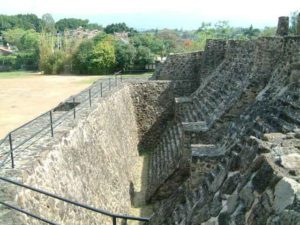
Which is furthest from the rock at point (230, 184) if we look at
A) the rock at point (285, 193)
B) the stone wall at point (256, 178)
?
the rock at point (285, 193)

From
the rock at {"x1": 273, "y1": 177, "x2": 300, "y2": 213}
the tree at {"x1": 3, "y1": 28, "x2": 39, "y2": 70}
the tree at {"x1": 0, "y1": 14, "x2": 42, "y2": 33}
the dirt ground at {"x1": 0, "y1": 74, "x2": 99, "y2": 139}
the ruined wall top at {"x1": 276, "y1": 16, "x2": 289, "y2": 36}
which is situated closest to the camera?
the rock at {"x1": 273, "y1": 177, "x2": 300, "y2": 213}

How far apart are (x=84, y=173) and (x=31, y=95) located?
33909 mm

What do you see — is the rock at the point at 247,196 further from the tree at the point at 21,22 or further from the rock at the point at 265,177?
the tree at the point at 21,22

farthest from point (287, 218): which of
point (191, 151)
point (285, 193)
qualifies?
point (191, 151)

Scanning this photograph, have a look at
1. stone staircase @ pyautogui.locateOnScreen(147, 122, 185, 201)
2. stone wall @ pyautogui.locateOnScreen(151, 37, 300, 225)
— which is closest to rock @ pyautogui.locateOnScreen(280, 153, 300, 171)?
stone wall @ pyautogui.locateOnScreen(151, 37, 300, 225)

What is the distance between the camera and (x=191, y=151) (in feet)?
36.5

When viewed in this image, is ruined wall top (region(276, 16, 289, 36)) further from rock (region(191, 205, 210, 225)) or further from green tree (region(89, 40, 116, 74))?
green tree (region(89, 40, 116, 74))

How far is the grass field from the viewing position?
97.6 feet

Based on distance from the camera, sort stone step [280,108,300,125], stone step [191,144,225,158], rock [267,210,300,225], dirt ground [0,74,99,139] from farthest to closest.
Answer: dirt ground [0,74,99,139] < stone step [191,144,225,158] < stone step [280,108,300,125] < rock [267,210,300,225]

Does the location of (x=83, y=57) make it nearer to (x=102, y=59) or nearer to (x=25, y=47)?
(x=102, y=59)

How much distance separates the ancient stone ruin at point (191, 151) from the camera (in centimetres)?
420

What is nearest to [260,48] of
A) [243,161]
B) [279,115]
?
[279,115]

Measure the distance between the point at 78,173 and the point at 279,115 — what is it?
4864 mm

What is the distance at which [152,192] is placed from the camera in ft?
47.6
